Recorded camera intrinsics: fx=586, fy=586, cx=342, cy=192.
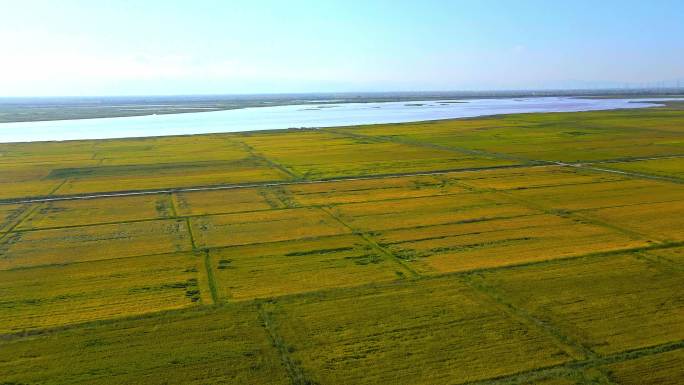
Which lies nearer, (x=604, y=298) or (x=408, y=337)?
(x=408, y=337)

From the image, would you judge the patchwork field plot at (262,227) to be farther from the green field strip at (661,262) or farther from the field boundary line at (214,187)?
the green field strip at (661,262)

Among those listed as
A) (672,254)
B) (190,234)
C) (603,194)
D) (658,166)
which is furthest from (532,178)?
(190,234)

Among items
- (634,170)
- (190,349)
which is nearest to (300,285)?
(190,349)

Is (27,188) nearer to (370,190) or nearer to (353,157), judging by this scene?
(370,190)

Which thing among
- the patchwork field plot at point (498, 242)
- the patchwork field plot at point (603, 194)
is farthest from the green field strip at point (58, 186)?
the patchwork field plot at point (603, 194)

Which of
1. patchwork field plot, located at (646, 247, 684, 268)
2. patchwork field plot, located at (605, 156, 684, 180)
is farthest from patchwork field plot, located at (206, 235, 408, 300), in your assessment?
patchwork field plot, located at (605, 156, 684, 180)

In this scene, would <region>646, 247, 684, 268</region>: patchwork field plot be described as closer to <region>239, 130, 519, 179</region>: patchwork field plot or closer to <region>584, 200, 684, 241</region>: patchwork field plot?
<region>584, 200, 684, 241</region>: patchwork field plot
